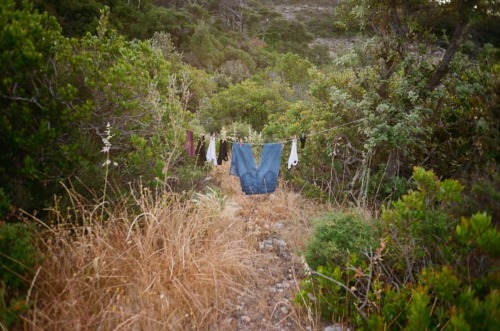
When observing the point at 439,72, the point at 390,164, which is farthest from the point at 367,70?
the point at 390,164

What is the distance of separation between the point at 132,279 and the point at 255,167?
2908mm

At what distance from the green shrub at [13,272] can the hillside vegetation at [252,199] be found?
0.01 meters

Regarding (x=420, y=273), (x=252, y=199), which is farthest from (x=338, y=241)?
(x=252, y=199)

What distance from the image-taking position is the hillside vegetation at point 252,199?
1.94m

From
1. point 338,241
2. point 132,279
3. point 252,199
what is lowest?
point 252,199

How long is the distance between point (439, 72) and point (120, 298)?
4.05 m

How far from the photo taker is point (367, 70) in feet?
15.0

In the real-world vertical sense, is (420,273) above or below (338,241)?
above

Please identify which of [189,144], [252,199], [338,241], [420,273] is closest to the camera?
[420,273]

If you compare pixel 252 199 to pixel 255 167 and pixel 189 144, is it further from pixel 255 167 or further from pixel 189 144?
pixel 189 144

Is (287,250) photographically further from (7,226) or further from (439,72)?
(439,72)

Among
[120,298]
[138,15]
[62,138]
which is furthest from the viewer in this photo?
[138,15]

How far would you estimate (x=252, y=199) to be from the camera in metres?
5.25

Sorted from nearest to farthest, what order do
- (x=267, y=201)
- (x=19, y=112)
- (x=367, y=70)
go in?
(x=19, y=112) < (x=367, y=70) < (x=267, y=201)
